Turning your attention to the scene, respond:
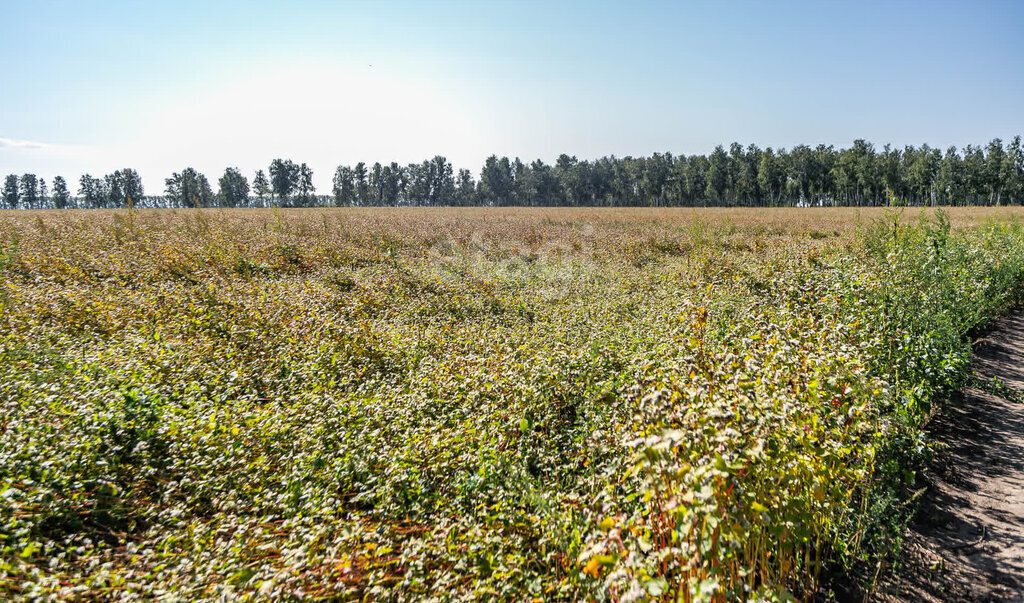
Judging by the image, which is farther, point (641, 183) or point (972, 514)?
point (641, 183)

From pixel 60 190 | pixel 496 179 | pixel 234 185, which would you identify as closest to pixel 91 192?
pixel 60 190

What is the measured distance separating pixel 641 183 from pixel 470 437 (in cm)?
8710

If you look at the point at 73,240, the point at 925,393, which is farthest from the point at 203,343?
the point at 73,240

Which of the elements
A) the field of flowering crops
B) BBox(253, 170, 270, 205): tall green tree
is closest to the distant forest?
BBox(253, 170, 270, 205): tall green tree

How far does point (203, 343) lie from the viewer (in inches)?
262

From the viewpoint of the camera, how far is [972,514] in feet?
12.0

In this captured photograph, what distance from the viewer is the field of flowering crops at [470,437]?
2494mm

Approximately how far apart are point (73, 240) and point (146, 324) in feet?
31.7

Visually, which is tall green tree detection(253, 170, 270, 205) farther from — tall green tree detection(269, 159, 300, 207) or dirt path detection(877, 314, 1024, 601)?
dirt path detection(877, 314, 1024, 601)

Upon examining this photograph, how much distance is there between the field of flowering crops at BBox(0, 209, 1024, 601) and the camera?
2.49 meters

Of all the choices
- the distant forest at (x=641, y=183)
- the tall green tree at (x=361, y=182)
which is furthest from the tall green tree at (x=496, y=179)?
the tall green tree at (x=361, y=182)

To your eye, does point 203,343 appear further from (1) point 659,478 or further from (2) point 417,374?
(1) point 659,478

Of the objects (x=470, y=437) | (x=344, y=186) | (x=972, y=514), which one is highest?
(x=344, y=186)

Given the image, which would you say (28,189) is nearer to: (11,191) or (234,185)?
(11,191)
